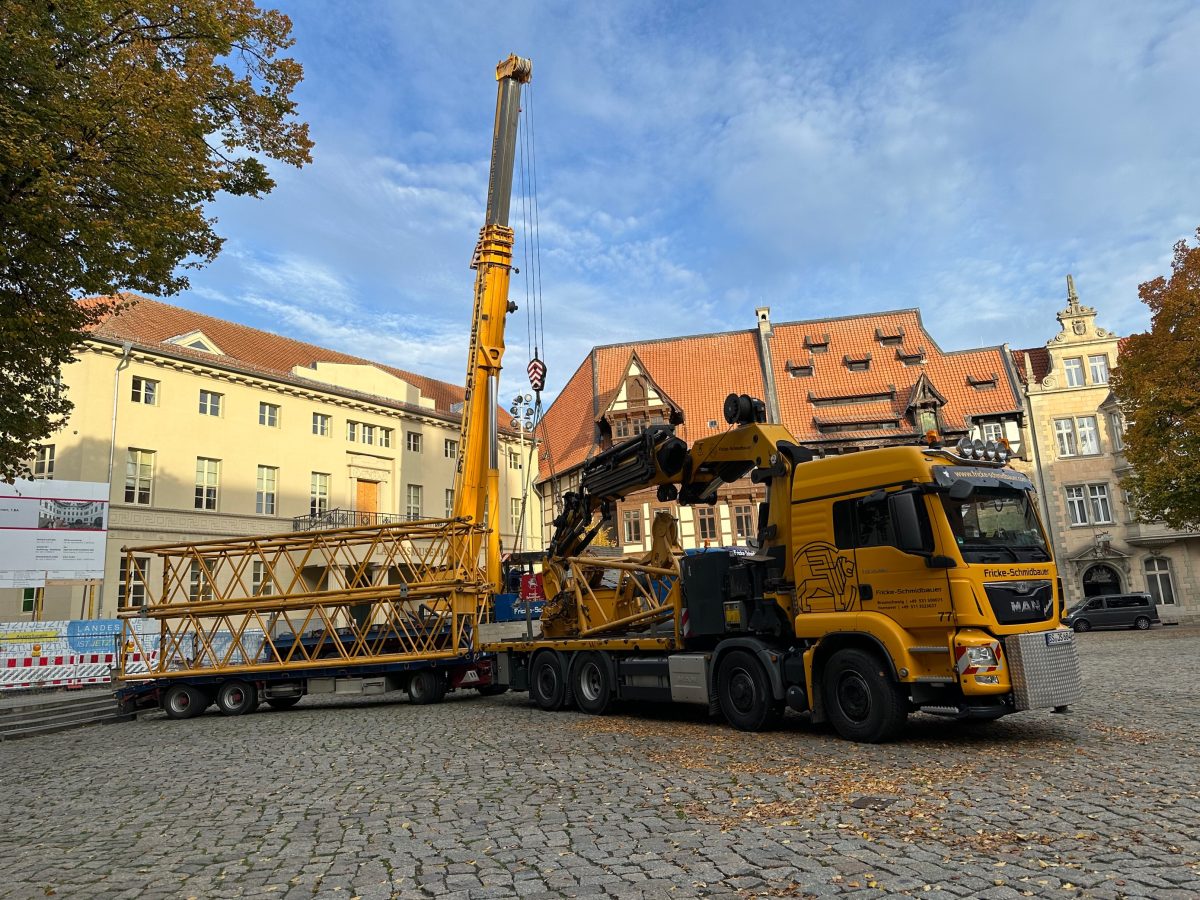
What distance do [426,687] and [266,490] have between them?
2415 cm

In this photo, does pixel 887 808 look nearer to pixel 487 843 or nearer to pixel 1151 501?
pixel 487 843

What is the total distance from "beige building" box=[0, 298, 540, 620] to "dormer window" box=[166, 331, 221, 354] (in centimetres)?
6

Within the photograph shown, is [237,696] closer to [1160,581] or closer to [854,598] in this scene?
[854,598]

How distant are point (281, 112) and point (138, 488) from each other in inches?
958

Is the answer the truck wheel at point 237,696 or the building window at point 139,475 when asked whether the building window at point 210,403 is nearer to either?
the building window at point 139,475

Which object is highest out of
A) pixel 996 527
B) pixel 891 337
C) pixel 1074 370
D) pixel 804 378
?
pixel 891 337

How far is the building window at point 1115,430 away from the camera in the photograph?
1547 inches

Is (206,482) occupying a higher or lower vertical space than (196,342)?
lower

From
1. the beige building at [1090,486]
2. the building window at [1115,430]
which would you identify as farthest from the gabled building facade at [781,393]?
the building window at [1115,430]

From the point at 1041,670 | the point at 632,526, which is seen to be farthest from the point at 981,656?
the point at 632,526

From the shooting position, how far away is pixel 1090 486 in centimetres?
3941

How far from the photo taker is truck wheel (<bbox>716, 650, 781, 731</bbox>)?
33.1ft

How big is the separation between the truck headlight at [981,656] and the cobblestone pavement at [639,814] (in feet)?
2.92

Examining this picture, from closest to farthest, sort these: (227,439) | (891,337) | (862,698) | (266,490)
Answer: (862,698), (227,439), (266,490), (891,337)
